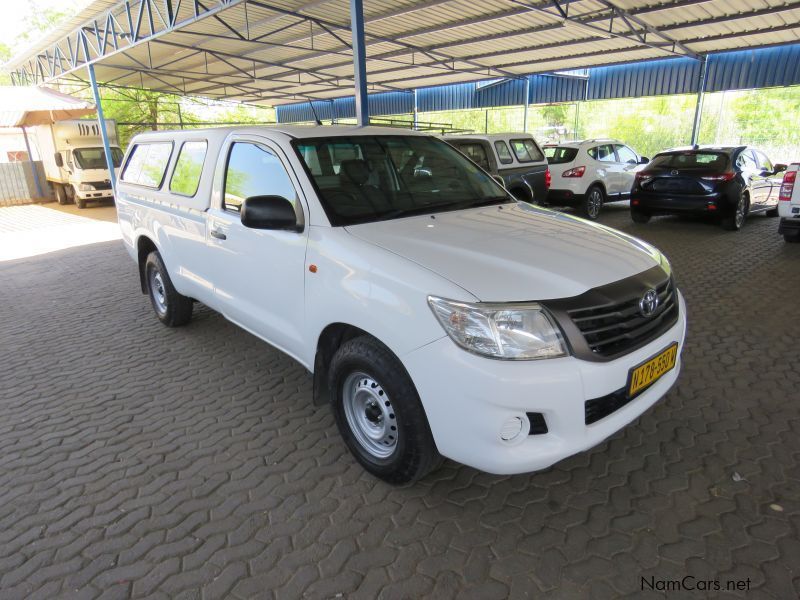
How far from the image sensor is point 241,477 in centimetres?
294

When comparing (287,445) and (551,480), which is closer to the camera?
(551,480)

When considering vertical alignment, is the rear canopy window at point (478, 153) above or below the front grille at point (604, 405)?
above

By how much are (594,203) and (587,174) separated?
727 mm

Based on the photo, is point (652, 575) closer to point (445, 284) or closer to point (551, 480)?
point (551, 480)

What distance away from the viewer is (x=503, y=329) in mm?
2182

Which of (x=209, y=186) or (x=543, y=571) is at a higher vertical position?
(x=209, y=186)

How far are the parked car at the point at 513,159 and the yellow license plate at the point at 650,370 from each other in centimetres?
693

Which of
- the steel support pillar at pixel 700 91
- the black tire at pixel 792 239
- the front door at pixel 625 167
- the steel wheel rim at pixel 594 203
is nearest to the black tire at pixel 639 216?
the steel wheel rim at pixel 594 203

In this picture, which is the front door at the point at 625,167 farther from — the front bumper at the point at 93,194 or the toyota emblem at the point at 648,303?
the front bumper at the point at 93,194

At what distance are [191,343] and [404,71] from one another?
17685 millimetres

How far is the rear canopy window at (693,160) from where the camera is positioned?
9.31m

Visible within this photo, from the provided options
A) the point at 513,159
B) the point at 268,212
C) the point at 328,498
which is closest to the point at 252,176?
the point at 268,212

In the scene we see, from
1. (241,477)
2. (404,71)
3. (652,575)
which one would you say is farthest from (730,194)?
(404,71)

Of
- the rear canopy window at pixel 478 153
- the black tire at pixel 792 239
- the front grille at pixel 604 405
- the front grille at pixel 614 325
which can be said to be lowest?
the black tire at pixel 792 239
